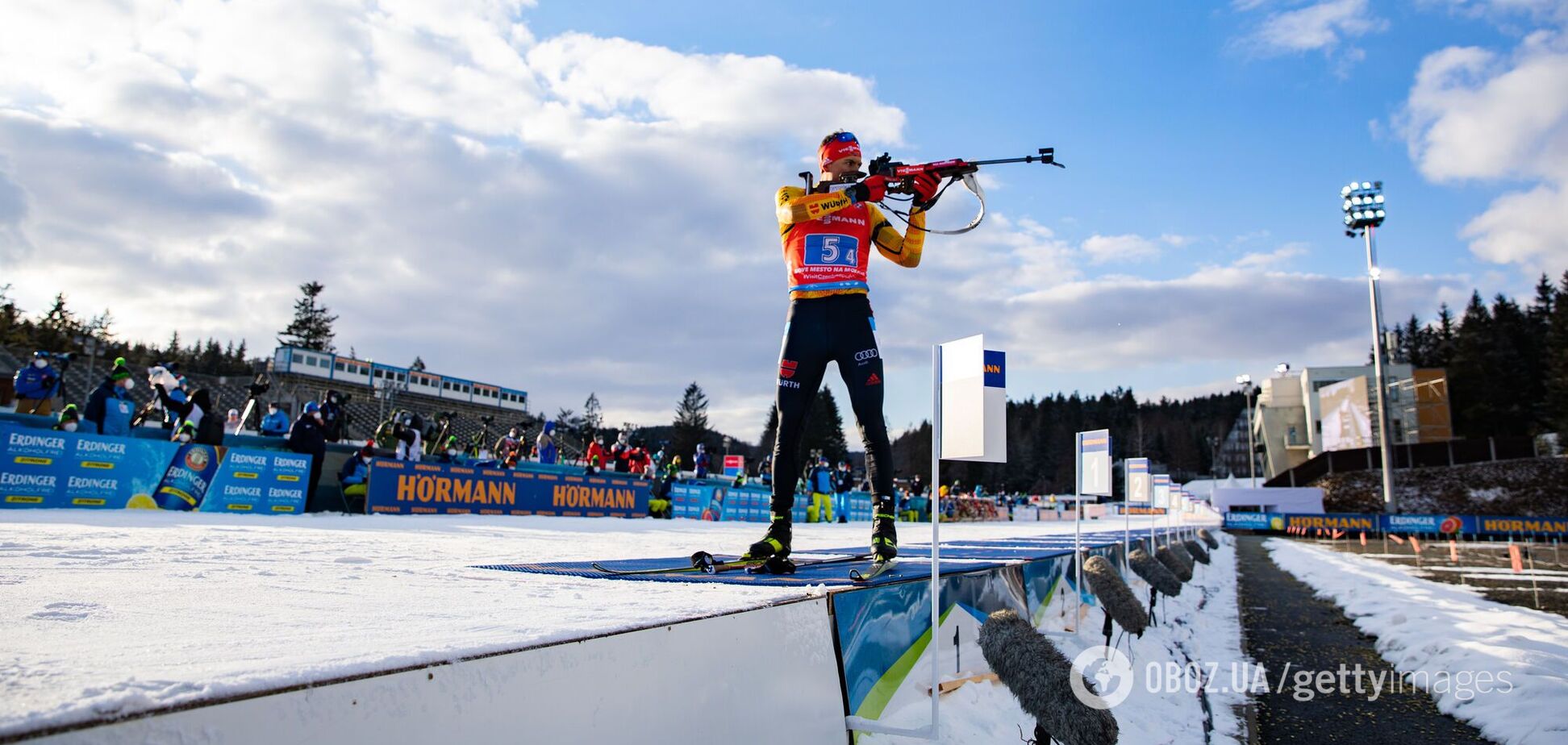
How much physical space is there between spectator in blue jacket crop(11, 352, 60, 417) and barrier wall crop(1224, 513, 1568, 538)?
34819 millimetres

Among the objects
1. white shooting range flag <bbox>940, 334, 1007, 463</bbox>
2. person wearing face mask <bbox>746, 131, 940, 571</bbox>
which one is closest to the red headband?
person wearing face mask <bbox>746, 131, 940, 571</bbox>

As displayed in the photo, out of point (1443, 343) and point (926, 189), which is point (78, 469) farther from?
point (1443, 343)

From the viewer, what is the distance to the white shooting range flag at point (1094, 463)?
723cm

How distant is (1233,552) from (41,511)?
25010 millimetres

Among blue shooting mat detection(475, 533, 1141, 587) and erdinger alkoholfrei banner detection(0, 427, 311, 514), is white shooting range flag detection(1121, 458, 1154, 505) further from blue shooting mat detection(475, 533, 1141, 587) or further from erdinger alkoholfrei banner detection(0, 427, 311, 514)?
erdinger alkoholfrei banner detection(0, 427, 311, 514)

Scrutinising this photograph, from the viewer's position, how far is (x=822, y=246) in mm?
4203

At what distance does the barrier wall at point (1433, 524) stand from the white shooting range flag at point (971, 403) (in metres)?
29.8

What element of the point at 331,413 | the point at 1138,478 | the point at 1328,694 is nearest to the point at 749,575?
the point at 1328,694

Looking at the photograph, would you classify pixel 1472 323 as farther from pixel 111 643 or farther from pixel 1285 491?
pixel 111 643

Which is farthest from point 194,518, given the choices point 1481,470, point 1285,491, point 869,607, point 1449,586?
point 1481,470

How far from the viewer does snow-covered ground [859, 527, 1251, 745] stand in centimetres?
329

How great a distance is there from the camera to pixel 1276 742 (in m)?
4.16

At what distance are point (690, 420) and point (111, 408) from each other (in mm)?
70284

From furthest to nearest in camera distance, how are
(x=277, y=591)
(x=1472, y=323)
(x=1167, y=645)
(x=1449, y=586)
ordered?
(x=1472, y=323) → (x=1449, y=586) → (x=1167, y=645) → (x=277, y=591)
